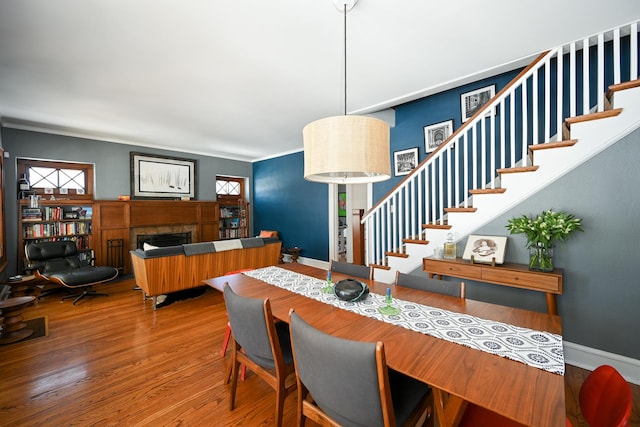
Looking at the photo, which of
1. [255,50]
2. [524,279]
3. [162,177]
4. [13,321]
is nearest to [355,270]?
[524,279]

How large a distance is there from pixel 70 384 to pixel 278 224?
4869mm

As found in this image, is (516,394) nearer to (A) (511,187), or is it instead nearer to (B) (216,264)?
(A) (511,187)

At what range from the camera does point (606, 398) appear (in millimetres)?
868

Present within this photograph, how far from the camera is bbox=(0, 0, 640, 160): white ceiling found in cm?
187

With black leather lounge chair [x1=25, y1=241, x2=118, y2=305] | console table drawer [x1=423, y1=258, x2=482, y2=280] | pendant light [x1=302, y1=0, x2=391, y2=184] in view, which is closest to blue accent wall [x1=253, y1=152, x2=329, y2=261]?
console table drawer [x1=423, y1=258, x2=482, y2=280]

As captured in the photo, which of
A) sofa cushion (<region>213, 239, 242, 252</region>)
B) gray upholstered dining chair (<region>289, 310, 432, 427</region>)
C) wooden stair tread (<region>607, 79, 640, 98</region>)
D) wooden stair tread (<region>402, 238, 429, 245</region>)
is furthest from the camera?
sofa cushion (<region>213, 239, 242, 252</region>)

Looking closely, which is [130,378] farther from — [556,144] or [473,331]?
[556,144]

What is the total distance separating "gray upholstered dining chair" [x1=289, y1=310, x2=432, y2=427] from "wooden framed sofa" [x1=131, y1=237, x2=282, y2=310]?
287cm

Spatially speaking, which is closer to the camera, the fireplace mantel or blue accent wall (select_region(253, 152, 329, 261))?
Result: the fireplace mantel

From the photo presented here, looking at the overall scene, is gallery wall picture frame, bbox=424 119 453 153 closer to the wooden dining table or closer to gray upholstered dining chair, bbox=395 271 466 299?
gray upholstered dining chair, bbox=395 271 466 299

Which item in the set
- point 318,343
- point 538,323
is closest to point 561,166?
point 538,323

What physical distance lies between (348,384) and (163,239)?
5.71 m

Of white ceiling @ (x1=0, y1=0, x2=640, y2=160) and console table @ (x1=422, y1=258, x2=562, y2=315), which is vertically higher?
white ceiling @ (x1=0, y1=0, x2=640, y2=160)

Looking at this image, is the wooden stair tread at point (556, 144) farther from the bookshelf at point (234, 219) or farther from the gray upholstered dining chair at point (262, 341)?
the bookshelf at point (234, 219)
